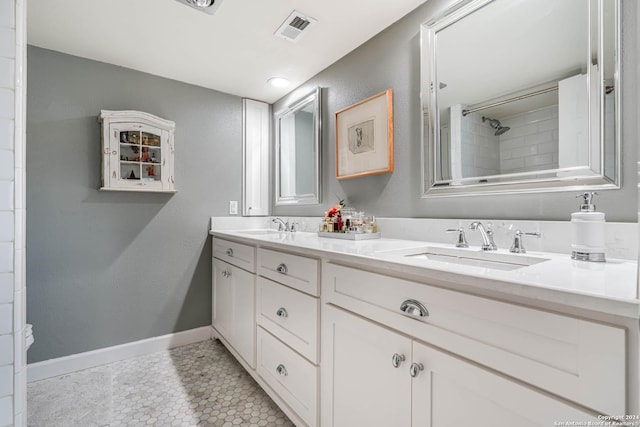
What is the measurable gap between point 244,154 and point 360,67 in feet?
4.14

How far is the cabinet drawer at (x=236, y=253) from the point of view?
170 cm

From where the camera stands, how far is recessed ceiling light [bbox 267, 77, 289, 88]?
2.30 meters

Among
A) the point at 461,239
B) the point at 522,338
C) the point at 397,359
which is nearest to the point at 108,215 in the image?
the point at 397,359

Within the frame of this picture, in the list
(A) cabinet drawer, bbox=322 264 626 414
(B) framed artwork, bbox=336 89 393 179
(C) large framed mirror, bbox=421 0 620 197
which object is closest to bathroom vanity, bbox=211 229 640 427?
(A) cabinet drawer, bbox=322 264 626 414

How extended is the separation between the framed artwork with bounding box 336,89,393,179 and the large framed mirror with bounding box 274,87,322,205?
26cm

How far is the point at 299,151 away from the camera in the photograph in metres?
2.39

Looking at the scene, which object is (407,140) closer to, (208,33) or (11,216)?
(208,33)

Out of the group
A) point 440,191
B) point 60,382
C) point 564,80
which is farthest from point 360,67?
point 60,382

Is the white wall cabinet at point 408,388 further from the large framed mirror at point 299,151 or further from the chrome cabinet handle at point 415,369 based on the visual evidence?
the large framed mirror at point 299,151

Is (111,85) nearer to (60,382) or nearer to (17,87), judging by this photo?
(17,87)

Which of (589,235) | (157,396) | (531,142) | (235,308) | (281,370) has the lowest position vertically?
(157,396)

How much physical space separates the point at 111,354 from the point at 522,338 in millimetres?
2464

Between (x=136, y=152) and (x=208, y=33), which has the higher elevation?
(x=208, y=33)

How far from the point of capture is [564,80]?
103 centimetres
